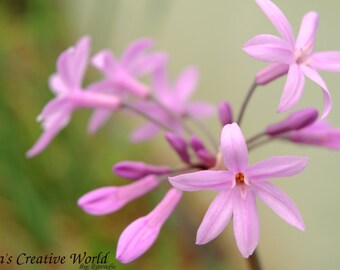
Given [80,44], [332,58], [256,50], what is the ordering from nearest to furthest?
[256,50]
[332,58]
[80,44]

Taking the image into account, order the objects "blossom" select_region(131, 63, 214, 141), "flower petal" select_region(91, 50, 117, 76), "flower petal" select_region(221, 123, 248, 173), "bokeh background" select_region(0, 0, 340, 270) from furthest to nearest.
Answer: "bokeh background" select_region(0, 0, 340, 270), "blossom" select_region(131, 63, 214, 141), "flower petal" select_region(91, 50, 117, 76), "flower petal" select_region(221, 123, 248, 173)

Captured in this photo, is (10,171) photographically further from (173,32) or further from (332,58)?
(173,32)

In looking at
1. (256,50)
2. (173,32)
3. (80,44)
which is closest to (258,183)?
(256,50)

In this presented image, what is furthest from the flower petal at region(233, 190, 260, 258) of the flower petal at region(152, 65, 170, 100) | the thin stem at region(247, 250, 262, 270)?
the flower petal at region(152, 65, 170, 100)

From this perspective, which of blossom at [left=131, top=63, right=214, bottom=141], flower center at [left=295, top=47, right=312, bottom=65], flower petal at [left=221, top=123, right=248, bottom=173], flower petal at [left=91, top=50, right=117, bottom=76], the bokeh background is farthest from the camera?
the bokeh background

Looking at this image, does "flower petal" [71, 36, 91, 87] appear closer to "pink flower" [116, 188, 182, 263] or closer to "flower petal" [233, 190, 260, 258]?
"pink flower" [116, 188, 182, 263]

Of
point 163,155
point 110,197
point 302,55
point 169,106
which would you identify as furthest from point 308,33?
point 163,155
